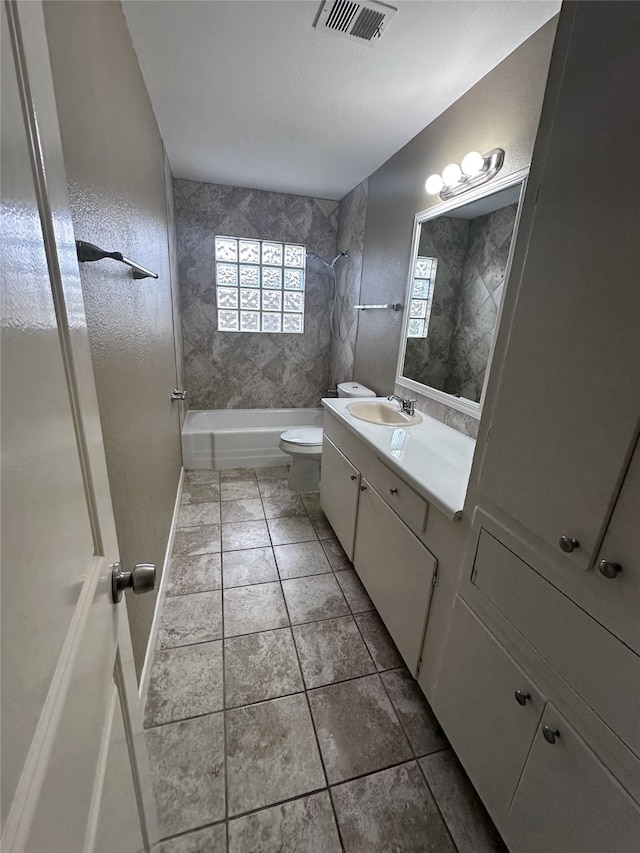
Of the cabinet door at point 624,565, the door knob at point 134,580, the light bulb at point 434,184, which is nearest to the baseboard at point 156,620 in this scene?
the door knob at point 134,580

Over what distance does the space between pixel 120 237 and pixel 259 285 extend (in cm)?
252

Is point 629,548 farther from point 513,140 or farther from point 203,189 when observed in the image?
point 203,189

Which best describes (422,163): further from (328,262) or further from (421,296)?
(328,262)

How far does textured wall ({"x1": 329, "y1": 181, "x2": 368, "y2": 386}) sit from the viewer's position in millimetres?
3002

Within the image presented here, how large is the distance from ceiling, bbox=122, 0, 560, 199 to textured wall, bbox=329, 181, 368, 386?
55 centimetres

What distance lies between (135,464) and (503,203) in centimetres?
187

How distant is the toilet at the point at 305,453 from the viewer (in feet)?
9.38

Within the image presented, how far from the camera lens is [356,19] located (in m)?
1.33

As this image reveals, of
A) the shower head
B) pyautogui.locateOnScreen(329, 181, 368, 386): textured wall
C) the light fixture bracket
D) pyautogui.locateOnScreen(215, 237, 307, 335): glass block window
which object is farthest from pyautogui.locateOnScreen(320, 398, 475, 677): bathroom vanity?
the shower head

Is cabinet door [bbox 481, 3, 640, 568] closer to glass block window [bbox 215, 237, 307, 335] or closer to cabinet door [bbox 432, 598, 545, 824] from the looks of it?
cabinet door [bbox 432, 598, 545, 824]

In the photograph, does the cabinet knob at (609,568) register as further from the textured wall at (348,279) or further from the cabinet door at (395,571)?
the textured wall at (348,279)

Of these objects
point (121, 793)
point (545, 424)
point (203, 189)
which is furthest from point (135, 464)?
point (203, 189)

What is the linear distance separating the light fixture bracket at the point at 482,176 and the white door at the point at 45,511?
5.47 feet

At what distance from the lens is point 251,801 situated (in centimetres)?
110
